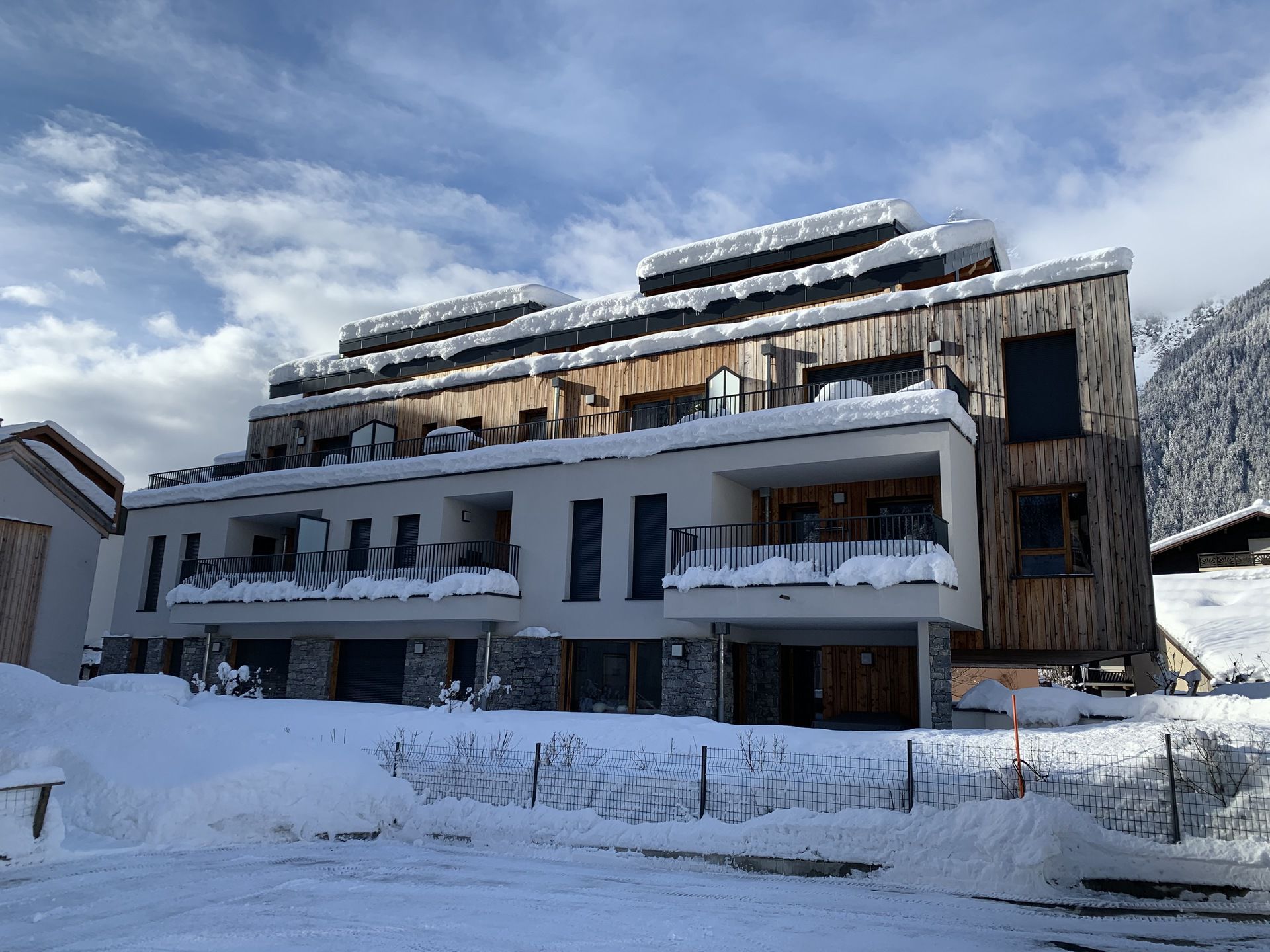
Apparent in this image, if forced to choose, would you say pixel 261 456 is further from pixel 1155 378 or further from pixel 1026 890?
pixel 1155 378

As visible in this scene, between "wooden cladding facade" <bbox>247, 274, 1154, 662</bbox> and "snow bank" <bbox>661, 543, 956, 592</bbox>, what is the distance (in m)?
1.72

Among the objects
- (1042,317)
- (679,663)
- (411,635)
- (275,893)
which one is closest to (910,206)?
(1042,317)

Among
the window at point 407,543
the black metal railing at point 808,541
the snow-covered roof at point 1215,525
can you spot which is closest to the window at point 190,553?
the window at point 407,543

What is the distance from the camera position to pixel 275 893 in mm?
7512

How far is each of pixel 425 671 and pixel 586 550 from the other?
4.67 metres

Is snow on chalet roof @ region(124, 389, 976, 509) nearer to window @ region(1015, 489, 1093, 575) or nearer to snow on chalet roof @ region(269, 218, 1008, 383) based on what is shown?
window @ region(1015, 489, 1093, 575)

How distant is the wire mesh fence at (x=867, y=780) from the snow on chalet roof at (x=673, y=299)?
484 inches

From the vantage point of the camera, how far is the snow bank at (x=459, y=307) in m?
28.5

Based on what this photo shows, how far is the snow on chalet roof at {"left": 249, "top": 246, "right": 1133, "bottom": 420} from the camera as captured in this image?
61.6 ft

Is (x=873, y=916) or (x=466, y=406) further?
(x=466, y=406)

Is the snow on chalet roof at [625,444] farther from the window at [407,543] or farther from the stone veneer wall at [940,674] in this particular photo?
the stone veneer wall at [940,674]

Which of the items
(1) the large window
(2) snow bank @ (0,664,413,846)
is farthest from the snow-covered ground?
(1) the large window

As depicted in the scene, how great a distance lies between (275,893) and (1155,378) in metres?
136

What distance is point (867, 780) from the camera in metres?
10.7
